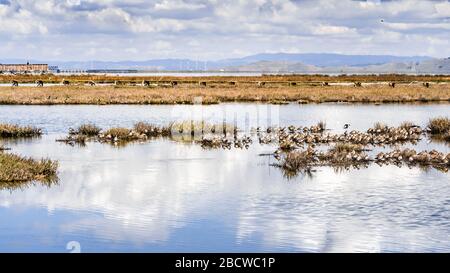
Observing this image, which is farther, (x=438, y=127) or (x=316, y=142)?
(x=438, y=127)

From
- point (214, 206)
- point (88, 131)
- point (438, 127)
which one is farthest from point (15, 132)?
point (438, 127)

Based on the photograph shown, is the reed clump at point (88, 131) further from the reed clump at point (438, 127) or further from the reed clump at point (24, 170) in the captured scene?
the reed clump at point (438, 127)

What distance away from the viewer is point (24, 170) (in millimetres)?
22594

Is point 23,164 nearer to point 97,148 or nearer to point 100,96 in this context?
point 97,148

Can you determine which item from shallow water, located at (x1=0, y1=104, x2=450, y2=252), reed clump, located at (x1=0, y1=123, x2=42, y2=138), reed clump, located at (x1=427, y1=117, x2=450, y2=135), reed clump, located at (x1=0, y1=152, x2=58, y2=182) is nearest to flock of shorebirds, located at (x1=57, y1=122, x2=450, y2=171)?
reed clump, located at (x1=427, y1=117, x2=450, y2=135)

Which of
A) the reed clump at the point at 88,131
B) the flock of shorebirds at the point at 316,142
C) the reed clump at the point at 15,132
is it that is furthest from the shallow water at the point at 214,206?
the reed clump at the point at 88,131

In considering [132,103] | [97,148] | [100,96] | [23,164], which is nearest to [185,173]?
[23,164]

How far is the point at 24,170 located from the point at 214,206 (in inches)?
273

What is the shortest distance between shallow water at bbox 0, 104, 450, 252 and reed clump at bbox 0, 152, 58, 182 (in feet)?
1.87

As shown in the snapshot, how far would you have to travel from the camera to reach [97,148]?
32.2 meters

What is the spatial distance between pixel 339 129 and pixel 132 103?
2664cm

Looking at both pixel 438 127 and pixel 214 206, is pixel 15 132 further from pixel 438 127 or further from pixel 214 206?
pixel 438 127

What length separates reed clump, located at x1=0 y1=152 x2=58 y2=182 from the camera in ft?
72.3

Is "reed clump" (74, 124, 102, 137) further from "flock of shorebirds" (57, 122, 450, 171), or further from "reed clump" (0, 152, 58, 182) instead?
"reed clump" (0, 152, 58, 182)
